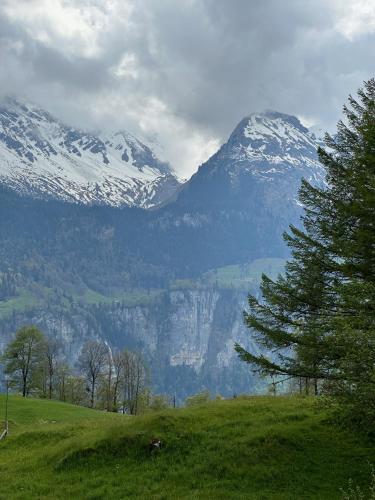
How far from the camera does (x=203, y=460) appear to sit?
82.0ft

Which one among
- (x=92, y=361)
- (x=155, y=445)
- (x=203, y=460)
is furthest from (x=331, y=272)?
(x=92, y=361)

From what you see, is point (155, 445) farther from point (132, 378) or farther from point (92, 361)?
point (132, 378)

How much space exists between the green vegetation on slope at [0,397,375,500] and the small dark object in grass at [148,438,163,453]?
0.31m

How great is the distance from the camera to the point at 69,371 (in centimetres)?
10569

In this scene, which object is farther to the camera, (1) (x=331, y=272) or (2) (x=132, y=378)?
(2) (x=132, y=378)

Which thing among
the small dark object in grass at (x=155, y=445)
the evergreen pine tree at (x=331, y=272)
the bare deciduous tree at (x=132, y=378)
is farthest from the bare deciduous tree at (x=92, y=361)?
the evergreen pine tree at (x=331, y=272)

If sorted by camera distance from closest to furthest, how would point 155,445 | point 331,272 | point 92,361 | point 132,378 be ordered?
1. point 331,272
2. point 155,445
3. point 92,361
4. point 132,378

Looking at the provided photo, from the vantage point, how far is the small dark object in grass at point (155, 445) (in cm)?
2657

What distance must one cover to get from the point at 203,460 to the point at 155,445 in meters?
2.92

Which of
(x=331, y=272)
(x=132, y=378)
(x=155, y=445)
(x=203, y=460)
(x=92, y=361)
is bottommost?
(x=132, y=378)

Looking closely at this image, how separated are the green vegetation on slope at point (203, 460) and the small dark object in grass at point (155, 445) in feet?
1.03

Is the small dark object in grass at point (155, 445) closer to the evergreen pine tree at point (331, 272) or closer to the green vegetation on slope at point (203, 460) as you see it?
the green vegetation on slope at point (203, 460)

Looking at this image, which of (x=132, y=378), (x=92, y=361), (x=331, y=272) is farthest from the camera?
(x=132, y=378)

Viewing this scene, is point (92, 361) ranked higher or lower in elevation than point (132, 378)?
higher
